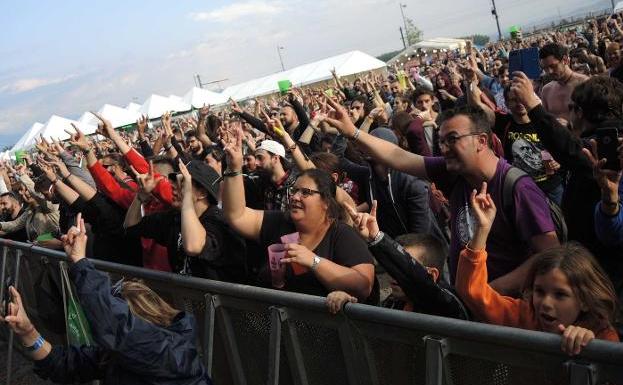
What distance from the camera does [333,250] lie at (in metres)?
3.21

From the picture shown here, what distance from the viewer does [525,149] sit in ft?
13.6

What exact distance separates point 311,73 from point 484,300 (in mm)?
44630

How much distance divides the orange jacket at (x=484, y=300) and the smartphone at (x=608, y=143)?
1.01 meters

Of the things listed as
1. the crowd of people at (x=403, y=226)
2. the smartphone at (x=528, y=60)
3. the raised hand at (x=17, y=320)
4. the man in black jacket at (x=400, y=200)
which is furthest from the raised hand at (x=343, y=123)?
the smartphone at (x=528, y=60)

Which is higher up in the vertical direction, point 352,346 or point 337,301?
point 337,301

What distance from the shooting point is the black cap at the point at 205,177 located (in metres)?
3.83

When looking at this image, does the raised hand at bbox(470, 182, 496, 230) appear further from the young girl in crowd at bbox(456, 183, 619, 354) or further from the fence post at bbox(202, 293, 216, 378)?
the fence post at bbox(202, 293, 216, 378)

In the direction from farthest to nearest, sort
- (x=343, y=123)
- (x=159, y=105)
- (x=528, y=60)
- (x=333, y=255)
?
(x=159, y=105), (x=528, y=60), (x=343, y=123), (x=333, y=255)

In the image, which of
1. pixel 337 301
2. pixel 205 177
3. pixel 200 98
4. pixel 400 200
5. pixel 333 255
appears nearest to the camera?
pixel 337 301

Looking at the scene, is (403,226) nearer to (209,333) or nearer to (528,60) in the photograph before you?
(209,333)

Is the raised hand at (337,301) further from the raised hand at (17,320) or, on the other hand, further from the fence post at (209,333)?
the raised hand at (17,320)

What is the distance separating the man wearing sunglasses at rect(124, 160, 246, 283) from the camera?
3482 millimetres

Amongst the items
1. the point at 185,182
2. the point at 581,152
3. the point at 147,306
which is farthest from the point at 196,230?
the point at 581,152

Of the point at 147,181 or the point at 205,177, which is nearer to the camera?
the point at 205,177
